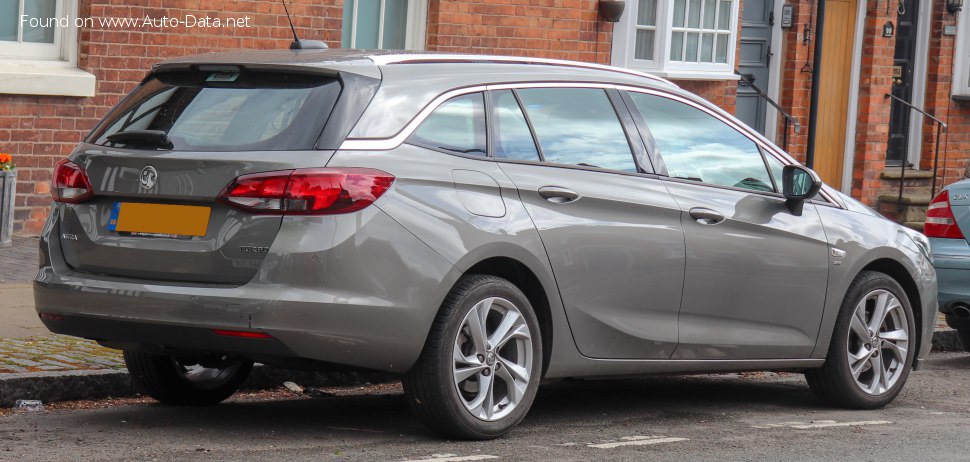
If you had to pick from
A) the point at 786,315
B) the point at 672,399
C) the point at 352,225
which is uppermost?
the point at 352,225

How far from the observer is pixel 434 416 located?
5.98 meters

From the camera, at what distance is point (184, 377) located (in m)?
6.95

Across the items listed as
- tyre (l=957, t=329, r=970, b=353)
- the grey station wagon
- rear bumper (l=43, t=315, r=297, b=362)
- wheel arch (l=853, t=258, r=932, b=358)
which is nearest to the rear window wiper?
the grey station wagon

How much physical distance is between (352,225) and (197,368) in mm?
1708

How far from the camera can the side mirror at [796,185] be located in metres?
7.38

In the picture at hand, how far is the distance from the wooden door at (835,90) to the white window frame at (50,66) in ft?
30.7

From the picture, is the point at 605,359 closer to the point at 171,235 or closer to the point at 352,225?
the point at 352,225

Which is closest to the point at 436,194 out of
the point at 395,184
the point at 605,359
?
the point at 395,184

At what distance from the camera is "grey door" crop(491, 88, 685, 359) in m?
6.36

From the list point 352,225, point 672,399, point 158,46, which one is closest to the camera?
point 352,225

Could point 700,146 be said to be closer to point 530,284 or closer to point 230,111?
point 530,284

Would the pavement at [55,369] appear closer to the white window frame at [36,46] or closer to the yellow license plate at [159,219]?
the yellow license plate at [159,219]

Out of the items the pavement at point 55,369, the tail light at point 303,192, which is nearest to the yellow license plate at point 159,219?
the tail light at point 303,192

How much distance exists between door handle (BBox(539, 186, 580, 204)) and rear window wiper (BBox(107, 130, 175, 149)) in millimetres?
1454
